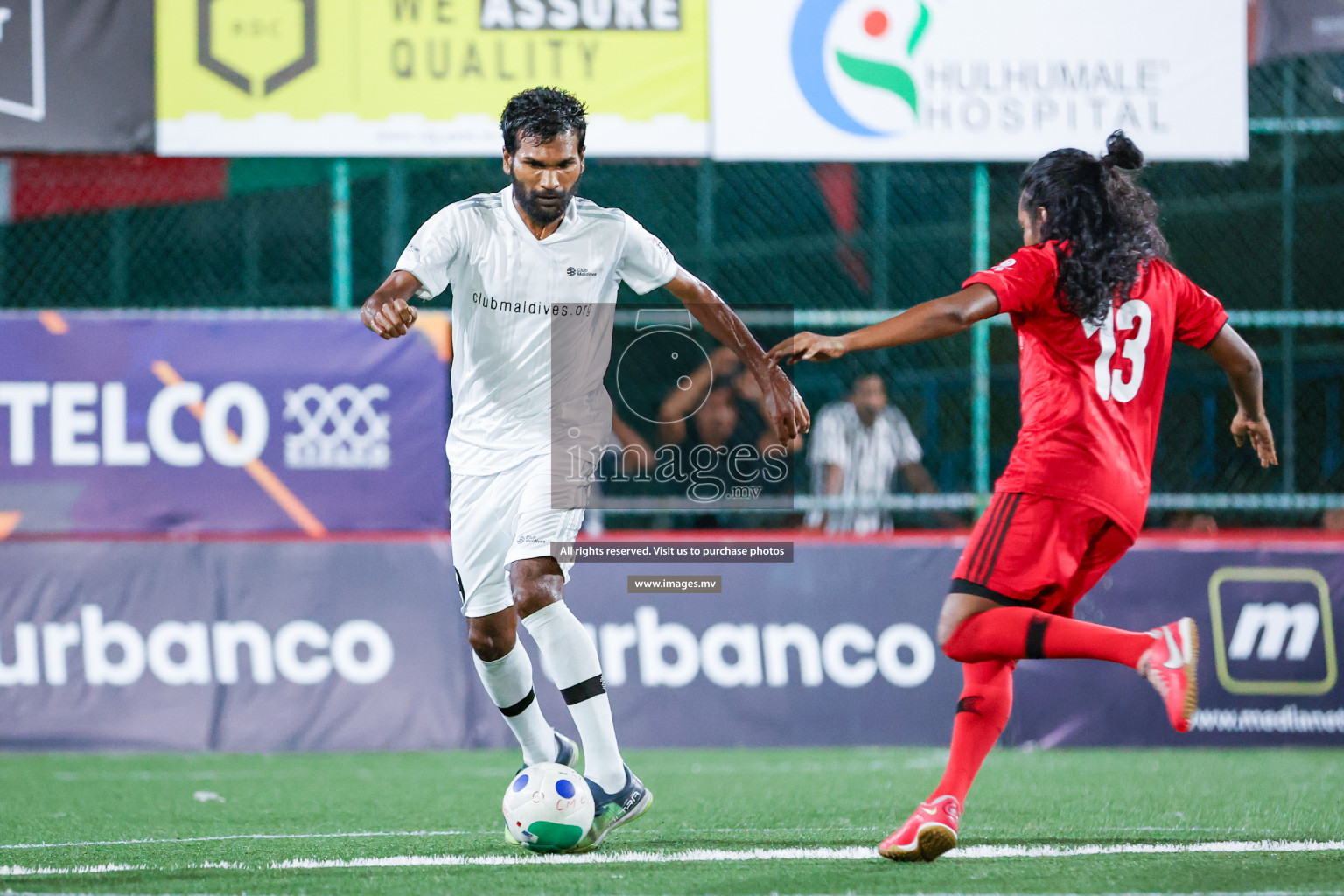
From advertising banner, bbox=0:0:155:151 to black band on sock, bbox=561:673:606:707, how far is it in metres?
5.02

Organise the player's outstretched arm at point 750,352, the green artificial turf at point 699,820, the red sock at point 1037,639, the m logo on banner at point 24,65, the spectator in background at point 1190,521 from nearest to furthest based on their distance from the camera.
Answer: the green artificial turf at point 699,820, the red sock at point 1037,639, the player's outstretched arm at point 750,352, the m logo on banner at point 24,65, the spectator in background at point 1190,521

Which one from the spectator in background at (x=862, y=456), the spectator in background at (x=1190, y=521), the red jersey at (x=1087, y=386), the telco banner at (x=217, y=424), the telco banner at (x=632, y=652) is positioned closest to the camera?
the red jersey at (x=1087, y=386)

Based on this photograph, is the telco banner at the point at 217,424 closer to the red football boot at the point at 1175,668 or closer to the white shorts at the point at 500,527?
the white shorts at the point at 500,527

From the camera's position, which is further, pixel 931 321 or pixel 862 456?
pixel 862 456

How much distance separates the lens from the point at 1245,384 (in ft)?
15.6

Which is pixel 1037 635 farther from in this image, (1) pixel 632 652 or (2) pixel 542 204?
(1) pixel 632 652

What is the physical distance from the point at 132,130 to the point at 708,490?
4.23 m

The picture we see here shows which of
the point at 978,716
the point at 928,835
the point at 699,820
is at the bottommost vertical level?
the point at 699,820

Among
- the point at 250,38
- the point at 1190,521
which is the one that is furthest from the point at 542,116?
the point at 1190,521

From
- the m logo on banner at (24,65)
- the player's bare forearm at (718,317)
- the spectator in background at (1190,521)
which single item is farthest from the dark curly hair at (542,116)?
the spectator in background at (1190,521)

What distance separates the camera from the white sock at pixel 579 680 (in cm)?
458

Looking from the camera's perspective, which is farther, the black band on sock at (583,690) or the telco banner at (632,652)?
the telco banner at (632,652)

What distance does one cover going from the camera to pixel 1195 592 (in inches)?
317

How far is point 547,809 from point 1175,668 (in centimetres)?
182
